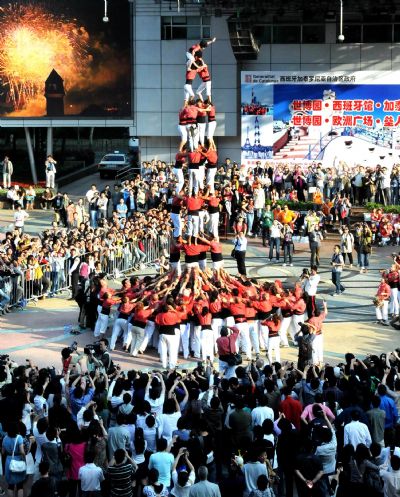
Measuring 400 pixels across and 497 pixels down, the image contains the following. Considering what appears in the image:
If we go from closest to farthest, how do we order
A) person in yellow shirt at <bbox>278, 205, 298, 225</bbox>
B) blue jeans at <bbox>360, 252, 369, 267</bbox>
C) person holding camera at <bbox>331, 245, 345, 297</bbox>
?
person holding camera at <bbox>331, 245, 345, 297</bbox> < blue jeans at <bbox>360, 252, 369, 267</bbox> < person in yellow shirt at <bbox>278, 205, 298, 225</bbox>

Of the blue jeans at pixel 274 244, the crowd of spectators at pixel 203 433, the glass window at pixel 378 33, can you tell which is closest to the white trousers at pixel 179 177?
the crowd of spectators at pixel 203 433

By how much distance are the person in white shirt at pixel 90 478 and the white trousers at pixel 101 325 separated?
10447mm

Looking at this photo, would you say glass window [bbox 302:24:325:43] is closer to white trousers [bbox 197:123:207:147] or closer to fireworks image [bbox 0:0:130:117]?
fireworks image [bbox 0:0:130:117]

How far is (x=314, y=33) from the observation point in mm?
43312

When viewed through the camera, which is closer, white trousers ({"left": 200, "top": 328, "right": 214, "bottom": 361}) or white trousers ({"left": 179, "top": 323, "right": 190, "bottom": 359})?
white trousers ({"left": 200, "top": 328, "right": 214, "bottom": 361})

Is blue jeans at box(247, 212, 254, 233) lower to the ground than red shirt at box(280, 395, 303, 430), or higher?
higher

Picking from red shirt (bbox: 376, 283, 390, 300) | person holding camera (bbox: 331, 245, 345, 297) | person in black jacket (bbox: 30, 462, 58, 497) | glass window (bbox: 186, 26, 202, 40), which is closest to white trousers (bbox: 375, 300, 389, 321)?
red shirt (bbox: 376, 283, 390, 300)

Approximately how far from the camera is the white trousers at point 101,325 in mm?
23875

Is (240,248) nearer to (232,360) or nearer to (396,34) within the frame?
(232,360)

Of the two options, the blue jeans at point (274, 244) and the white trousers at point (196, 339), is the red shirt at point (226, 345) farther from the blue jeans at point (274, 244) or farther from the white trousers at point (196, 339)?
the blue jeans at point (274, 244)

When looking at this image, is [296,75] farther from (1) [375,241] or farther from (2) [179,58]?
(1) [375,241]

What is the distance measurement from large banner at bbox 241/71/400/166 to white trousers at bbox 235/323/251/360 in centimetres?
2059

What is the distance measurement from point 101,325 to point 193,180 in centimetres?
386

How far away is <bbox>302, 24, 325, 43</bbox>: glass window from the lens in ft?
142
